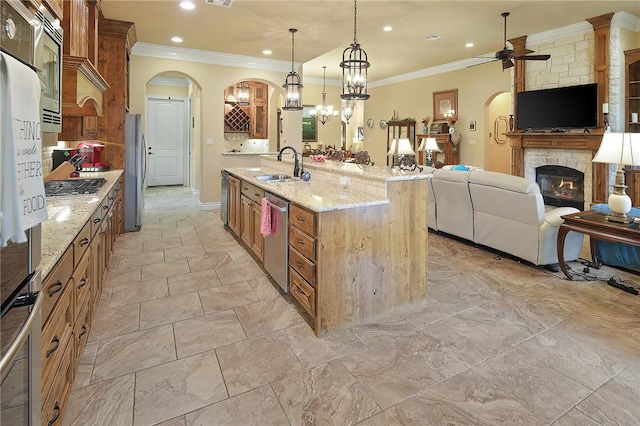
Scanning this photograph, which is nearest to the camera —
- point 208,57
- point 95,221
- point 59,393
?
point 59,393

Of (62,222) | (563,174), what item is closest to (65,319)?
(62,222)

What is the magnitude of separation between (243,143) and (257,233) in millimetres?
5925

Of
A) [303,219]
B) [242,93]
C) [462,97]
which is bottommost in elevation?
[303,219]

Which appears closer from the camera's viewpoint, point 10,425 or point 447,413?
point 10,425

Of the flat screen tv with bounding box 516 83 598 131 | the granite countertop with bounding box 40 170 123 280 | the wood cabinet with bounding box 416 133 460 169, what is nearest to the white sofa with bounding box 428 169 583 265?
the flat screen tv with bounding box 516 83 598 131

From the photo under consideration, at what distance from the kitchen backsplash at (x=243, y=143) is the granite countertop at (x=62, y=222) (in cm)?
622

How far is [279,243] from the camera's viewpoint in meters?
3.17

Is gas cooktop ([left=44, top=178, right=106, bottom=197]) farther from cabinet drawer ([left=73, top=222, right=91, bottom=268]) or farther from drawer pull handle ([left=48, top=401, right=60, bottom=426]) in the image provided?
drawer pull handle ([left=48, top=401, right=60, bottom=426])

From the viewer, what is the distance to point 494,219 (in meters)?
4.16

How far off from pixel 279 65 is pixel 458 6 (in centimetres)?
374

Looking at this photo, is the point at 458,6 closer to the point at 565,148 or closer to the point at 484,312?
the point at 565,148

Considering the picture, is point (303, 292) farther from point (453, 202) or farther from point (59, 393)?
point (453, 202)

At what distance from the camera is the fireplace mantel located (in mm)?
5801

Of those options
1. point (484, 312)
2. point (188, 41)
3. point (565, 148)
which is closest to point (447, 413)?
point (484, 312)
